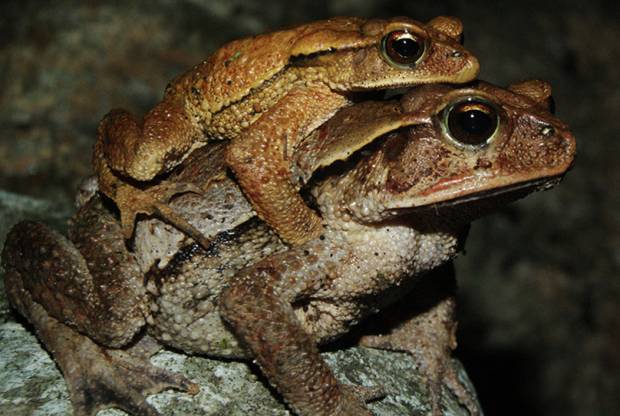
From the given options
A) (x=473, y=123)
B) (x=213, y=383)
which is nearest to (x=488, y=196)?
(x=473, y=123)

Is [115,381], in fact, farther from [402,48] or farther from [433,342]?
[402,48]

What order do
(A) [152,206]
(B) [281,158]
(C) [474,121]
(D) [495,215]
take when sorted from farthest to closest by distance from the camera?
(D) [495,215] < (A) [152,206] < (B) [281,158] < (C) [474,121]

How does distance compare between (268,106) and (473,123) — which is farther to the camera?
(268,106)

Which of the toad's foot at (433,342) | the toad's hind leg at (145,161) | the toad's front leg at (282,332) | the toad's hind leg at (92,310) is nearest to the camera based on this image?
the toad's front leg at (282,332)

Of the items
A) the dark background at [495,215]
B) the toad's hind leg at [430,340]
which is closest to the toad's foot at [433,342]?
the toad's hind leg at [430,340]

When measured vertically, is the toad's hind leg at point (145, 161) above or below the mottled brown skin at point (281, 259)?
above

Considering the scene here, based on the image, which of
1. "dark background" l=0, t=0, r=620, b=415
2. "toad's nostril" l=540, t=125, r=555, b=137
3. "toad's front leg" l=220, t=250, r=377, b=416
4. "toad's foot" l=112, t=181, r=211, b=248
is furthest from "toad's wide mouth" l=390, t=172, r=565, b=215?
"dark background" l=0, t=0, r=620, b=415

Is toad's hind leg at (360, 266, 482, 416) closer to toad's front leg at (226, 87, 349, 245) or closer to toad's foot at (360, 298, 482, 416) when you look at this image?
toad's foot at (360, 298, 482, 416)

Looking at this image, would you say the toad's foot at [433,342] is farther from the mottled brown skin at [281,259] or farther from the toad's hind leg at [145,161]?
the toad's hind leg at [145,161]
